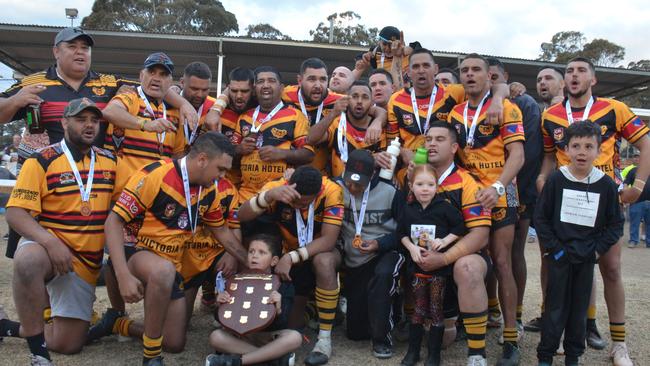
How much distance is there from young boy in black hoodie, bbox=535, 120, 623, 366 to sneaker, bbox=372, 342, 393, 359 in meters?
1.28

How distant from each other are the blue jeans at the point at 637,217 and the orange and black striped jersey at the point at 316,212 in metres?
11.9

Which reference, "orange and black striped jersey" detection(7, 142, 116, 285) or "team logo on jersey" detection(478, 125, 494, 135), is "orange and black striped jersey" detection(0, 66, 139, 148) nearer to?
"orange and black striped jersey" detection(7, 142, 116, 285)

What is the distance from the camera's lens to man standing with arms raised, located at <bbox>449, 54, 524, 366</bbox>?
4707 millimetres

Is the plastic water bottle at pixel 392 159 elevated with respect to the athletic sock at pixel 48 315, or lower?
elevated

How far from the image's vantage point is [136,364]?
4.45 meters

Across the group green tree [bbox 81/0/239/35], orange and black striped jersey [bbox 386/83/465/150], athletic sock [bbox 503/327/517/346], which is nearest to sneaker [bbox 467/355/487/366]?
athletic sock [bbox 503/327/517/346]

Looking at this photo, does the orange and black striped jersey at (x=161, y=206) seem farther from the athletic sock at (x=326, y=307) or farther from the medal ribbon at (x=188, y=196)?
the athletic sock at (x=326, y=307)

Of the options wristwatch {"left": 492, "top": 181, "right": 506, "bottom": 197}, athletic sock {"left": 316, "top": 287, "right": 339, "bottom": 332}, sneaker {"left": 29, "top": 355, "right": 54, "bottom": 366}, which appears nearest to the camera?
sneaker {"left": 29, "top": 355, "right": 54, "bottom": 366}

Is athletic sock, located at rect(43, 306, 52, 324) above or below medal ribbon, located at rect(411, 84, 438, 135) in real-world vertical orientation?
below

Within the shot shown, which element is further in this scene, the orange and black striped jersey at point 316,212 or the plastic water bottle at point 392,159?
the plastic water bottle at point 392,159

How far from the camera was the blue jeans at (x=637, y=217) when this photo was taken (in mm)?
13914

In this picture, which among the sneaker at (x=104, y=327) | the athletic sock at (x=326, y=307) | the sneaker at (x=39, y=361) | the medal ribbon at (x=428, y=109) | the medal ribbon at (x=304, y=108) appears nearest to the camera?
the sneaker at (x=39, y=361)

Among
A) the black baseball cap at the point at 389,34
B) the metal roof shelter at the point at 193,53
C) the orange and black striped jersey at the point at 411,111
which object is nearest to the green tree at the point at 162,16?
the metal roof shelter at the point at 193,53

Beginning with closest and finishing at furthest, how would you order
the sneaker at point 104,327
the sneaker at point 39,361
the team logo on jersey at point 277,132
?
Answer: the sneaker at point 39,361 → the sneaker at point 104,327 → the team logo on jersey at point 277,132
